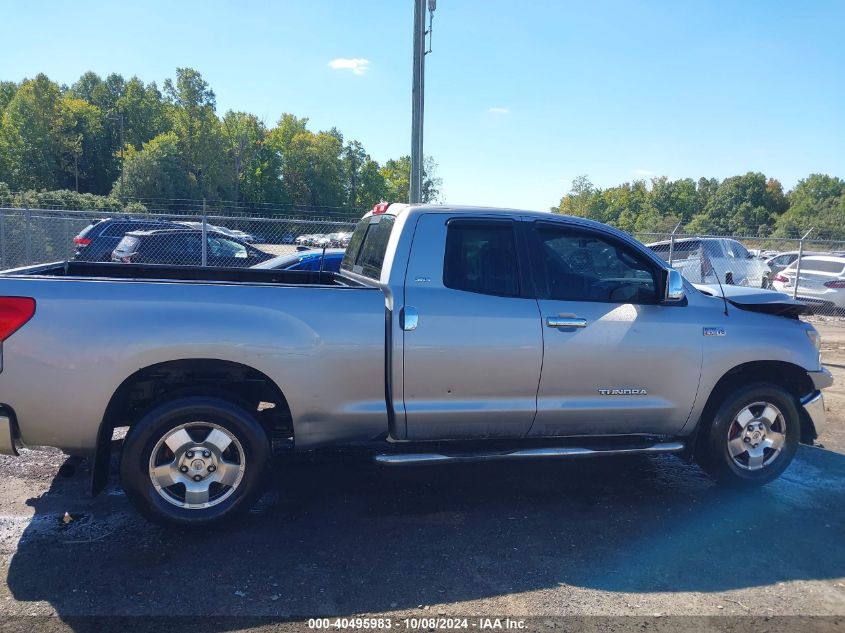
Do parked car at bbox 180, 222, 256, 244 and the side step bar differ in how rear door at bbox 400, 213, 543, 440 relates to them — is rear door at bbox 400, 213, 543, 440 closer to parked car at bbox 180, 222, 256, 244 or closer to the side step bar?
the side step bar

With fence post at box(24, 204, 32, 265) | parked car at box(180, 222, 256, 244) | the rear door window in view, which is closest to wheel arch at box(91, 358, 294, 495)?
the rear door window

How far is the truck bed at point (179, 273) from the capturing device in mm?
4645

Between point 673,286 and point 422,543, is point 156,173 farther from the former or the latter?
point 422,543

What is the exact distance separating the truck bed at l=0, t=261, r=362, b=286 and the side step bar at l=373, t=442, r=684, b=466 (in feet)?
4.40

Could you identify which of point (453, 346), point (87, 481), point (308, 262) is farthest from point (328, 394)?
point (308, 262)

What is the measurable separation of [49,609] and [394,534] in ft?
5.89

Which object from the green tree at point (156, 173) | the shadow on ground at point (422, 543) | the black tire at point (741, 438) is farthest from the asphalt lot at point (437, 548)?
the green tree at point (156, 173)

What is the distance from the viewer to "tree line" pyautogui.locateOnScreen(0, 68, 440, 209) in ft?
198

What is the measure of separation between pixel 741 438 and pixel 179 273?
14.7 ft

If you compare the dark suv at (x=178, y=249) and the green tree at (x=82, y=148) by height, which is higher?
the green tree at (x=82, y=148)

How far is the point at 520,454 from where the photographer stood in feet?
13.2

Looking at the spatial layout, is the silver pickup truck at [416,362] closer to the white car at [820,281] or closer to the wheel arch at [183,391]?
the wheel arch at [183,391]

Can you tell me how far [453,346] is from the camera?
3926 millimetres

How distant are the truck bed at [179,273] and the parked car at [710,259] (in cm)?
1046
